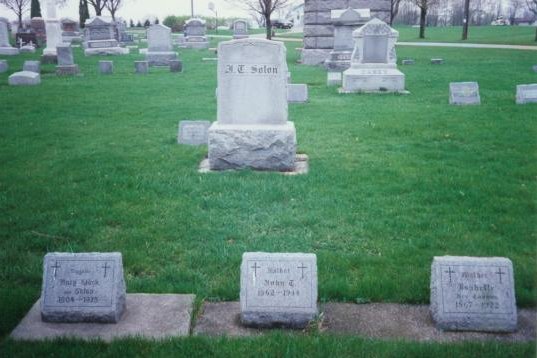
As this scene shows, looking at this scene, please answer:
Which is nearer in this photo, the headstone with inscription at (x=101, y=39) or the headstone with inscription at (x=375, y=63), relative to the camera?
the headstone with inscription at (x=375, y=63)

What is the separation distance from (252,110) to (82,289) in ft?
15.0

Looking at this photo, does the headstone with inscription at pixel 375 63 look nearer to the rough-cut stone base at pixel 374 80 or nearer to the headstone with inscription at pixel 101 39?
the rough-cut stone base at pixel 374 80

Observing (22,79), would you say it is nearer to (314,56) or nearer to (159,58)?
(159,58)

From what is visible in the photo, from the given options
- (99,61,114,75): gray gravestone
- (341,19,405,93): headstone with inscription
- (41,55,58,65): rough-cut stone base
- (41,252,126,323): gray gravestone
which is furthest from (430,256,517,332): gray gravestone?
(41,55,58,65): rough-cut stone base

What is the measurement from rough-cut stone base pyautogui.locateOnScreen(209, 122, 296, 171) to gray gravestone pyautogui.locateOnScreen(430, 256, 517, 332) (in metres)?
4.14

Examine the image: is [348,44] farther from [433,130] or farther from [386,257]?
[386,257]

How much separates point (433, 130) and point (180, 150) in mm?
4944

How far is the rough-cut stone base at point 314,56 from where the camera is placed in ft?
82.1

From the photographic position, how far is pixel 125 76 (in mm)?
20359

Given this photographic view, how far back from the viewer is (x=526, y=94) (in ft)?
42.4

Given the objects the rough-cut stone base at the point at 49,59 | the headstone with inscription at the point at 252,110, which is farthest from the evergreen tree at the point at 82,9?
the headstone with inscription at the point at 252,110

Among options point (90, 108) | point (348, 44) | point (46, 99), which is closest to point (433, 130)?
point (90, 108)

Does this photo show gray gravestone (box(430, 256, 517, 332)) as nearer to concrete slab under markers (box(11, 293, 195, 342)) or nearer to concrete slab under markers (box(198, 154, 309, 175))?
concrete slab under markers (box(11, 293, 195, 342))

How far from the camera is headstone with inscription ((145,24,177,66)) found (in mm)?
25062
